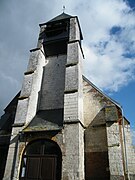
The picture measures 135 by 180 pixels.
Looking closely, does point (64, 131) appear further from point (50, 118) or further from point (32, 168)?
point (32, 168)

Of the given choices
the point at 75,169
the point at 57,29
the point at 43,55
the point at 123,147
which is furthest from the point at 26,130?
the point at 57,29

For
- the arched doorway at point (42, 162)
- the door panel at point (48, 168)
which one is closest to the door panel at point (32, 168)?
the arched doorway at point (42, 162)

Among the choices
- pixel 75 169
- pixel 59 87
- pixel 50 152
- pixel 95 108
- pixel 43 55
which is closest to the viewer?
pixel 75 169

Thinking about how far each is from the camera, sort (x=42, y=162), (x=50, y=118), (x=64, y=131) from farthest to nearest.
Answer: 1. (x=50, y=118)
2. (x=64, y=131)
3. (x=42, y=162)

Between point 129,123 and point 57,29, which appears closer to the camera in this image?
point 129,123

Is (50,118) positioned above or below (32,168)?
above

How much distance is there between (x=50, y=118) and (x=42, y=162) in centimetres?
248

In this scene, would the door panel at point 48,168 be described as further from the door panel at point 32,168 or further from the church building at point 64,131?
the door panel at point 32,168

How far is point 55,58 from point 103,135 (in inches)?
280

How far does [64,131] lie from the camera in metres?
8.47

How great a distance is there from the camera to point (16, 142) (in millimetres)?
8961

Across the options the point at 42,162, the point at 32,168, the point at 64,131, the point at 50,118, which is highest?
the point at 50,118

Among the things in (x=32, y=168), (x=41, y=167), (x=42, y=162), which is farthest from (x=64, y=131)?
(x=32, y=168)

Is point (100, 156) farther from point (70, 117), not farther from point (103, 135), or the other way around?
point (70, 117)
